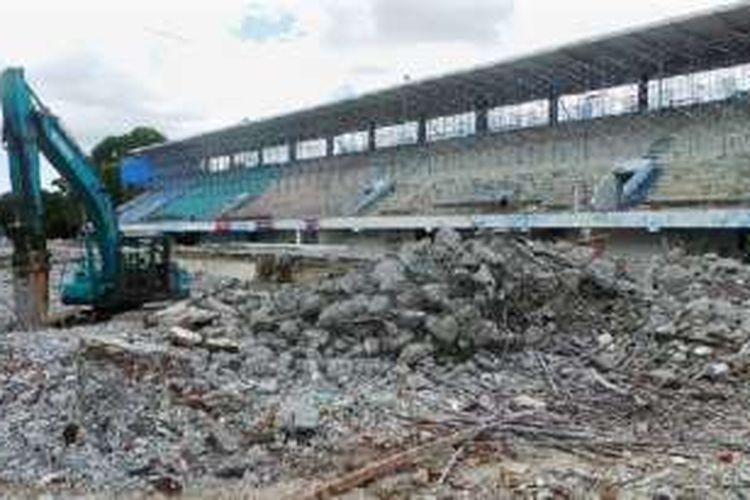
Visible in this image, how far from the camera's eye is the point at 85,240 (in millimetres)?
27719

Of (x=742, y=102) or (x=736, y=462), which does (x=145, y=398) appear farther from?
(x=742, y=102)

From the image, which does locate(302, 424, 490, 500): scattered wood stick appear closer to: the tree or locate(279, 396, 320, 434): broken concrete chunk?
locate(279, 396, 320, 434): broken concrete chunk

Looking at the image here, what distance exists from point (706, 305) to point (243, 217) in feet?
196

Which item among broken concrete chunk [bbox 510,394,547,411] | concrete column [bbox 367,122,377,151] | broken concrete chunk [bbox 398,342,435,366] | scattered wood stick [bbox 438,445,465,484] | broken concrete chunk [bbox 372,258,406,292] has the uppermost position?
concrete column [bbox 367,122,377,151]

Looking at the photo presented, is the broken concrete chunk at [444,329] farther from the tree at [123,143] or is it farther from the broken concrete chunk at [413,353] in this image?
the tree at [123,143]

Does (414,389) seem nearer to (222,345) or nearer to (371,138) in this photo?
(222,345)

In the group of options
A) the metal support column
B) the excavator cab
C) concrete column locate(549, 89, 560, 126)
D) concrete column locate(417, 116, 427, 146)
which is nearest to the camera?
the excavator cab

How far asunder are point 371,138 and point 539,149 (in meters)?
17.2

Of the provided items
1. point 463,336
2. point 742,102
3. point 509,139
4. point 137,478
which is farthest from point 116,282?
point 509,139

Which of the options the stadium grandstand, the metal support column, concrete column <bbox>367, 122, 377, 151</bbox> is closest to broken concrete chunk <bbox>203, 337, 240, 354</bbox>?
the stadium grandstand

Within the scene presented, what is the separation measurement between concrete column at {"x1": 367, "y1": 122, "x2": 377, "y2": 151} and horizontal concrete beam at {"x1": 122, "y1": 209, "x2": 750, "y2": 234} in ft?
23.4

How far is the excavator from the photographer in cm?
2447

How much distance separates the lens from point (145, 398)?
14.4 m

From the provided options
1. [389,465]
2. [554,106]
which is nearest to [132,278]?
[389,465]
